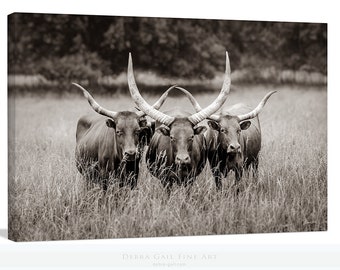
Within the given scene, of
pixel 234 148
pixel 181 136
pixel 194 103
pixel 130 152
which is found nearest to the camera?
pixel 130 152

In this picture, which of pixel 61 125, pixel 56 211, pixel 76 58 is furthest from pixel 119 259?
pixel 76 58

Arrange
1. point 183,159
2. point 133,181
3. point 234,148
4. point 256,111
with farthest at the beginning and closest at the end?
1. point 256,111
2. point 234,148
3. point 133,181
4. point 183,159

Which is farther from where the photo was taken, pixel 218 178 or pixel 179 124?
pixel 218 178

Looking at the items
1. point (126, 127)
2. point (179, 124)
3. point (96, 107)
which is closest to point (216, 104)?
point (179, 124)

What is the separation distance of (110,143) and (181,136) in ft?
2.58

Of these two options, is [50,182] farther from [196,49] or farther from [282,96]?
[282,96]

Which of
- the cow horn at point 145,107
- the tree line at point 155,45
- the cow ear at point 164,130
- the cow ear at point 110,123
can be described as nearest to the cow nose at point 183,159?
the cow ear at point 164,130

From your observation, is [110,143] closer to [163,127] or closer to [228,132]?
[163,127]

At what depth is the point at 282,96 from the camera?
8.54 metres

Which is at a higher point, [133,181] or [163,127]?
[163,127]

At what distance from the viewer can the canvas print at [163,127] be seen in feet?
24.7

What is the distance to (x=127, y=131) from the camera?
7.50 metres

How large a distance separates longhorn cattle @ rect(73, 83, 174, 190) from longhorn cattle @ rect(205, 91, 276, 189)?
2.32ft

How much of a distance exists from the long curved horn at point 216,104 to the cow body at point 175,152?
10 centimetres
